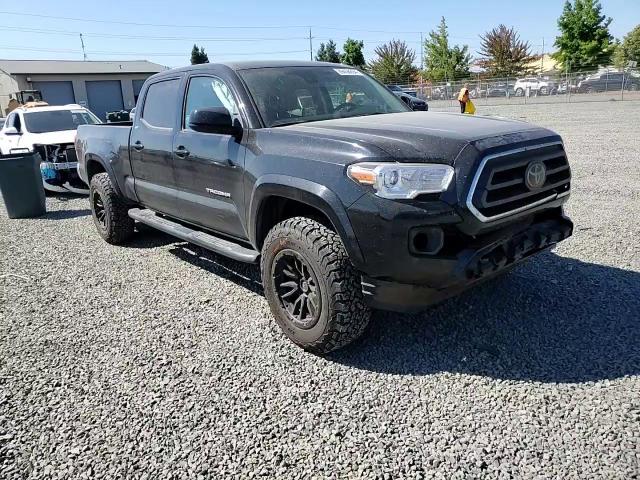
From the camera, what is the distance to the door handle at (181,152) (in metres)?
4.50

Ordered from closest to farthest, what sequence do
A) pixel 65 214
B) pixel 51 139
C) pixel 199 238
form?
1. pixel 199 238
2. pixel 65 214
3. pixel 51 139

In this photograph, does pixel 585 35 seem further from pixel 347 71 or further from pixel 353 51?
pixel 347 71

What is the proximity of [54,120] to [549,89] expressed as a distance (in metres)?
36.3

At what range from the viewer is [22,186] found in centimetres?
873

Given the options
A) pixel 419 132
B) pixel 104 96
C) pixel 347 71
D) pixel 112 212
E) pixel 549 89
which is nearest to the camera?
pixel 419 132

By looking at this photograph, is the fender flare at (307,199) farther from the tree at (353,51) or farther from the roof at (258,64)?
the tree at (353,51)

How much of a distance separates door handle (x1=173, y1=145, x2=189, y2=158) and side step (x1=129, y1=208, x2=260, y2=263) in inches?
27.8

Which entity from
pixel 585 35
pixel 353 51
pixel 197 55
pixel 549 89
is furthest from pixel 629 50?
pixel 197 55

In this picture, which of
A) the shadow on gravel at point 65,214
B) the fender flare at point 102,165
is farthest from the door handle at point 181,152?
the shadow on gravel at point 65,214

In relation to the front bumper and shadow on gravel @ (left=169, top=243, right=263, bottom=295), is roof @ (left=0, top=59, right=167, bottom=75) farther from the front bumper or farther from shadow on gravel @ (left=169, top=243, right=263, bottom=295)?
the front bumper

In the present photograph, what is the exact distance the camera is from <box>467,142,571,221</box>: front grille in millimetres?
2951

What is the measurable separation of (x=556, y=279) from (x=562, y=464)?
7.84 feet

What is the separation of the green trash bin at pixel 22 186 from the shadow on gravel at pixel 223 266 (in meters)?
3.96

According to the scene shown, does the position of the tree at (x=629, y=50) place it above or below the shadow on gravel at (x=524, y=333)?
above
